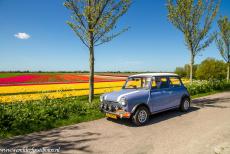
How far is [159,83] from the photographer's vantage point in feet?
26.3

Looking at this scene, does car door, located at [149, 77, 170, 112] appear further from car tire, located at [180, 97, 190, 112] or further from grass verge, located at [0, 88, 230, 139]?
grass verge, located at [0, 88, 230, 139]

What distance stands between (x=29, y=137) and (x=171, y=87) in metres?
6.00

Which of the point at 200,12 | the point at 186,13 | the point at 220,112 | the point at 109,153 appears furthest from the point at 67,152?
the point at 200,12

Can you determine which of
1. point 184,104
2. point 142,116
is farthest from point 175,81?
point 142,116

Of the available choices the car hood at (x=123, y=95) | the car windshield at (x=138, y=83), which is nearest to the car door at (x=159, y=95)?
the car windshield at (x=138, y=83)

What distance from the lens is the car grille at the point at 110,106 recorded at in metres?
7.08

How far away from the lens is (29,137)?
6.09 metres

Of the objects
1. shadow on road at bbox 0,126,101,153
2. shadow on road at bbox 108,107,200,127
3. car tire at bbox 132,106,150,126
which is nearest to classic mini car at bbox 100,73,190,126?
car tire at bbox 132,106,150,126

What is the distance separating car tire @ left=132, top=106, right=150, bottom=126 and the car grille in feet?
2.22

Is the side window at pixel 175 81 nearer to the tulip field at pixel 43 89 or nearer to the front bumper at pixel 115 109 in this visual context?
the front bumper at pixel 115 109

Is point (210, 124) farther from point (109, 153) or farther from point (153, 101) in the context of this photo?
point (109, 153)

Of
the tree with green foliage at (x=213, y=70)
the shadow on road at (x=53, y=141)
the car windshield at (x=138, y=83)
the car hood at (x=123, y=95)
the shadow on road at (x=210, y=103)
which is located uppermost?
the tree with green foliage at (x=213, y=70)

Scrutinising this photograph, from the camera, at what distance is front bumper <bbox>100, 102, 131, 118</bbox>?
269 inches

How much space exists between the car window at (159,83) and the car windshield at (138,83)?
0.93 feet
